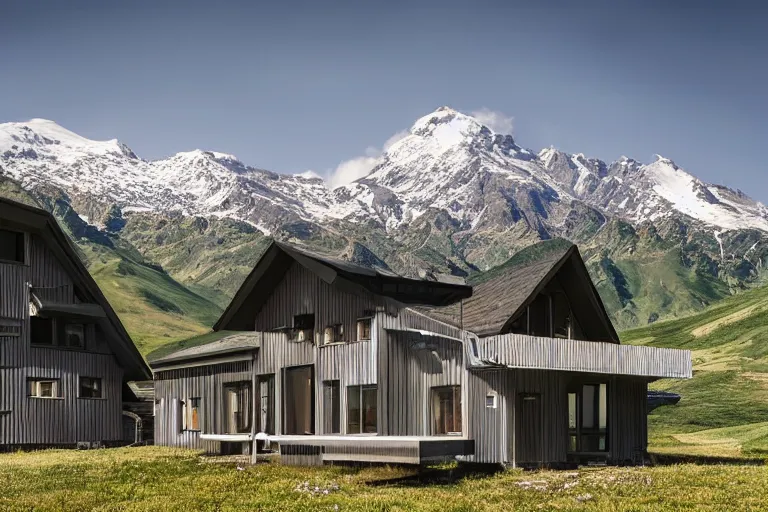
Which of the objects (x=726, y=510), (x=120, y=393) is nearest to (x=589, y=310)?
(x=726, y=510)

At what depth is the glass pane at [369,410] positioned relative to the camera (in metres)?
35.8

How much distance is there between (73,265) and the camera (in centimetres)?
4919

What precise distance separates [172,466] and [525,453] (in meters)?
11.5

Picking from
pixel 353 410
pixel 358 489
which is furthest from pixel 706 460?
pixel 358 489

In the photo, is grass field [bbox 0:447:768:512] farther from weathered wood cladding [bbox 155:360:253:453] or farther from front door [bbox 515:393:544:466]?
weathered wood cladding [bbox 155:360:253:453]

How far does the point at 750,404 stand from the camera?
263 ft

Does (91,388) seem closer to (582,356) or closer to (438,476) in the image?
(438,476)

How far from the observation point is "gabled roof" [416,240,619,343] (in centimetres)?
3350

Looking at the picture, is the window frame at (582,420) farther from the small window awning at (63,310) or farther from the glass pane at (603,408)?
the small window awning at (63,310)

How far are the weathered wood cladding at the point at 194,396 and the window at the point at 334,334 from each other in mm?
5927

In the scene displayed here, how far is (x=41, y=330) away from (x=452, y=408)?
75.3 ft

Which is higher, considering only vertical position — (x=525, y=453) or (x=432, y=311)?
(x=432, y=311)

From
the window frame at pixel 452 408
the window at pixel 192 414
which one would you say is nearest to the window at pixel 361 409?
the window frame at pixel 452 408

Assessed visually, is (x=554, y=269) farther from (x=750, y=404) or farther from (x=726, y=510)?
(x=750, y=404)
